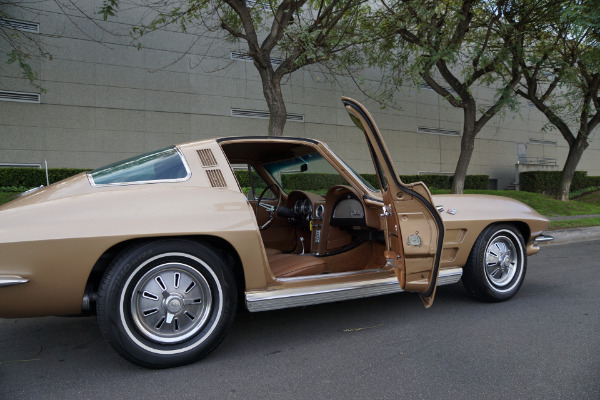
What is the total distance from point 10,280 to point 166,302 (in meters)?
0.88

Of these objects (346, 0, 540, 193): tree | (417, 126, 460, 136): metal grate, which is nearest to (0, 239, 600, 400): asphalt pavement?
(346, 0, 540, 193): tree

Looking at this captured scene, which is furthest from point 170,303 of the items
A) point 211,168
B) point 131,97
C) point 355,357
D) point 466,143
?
point 466,143

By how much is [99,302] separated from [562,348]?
3.17 meters

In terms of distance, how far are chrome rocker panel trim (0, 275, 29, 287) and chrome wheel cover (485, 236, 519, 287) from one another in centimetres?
373

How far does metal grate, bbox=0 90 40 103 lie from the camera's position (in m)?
11.6

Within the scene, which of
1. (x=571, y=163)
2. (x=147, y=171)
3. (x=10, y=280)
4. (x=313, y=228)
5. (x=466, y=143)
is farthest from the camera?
(x=571, y=163)

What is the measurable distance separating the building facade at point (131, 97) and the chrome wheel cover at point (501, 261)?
6867mm

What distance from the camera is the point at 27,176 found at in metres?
11.0

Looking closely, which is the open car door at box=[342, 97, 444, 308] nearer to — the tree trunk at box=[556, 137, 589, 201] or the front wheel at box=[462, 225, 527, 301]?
the front wheel at box=[462, 225, 527, 301]

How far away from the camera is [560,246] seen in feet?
27.8

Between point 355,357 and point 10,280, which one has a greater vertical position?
point 10,280

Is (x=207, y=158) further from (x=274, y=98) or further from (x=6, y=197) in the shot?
(x=6, y=197)

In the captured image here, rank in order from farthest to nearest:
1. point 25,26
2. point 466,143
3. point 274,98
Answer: point 466,143 < point 25,26 < point 274,98

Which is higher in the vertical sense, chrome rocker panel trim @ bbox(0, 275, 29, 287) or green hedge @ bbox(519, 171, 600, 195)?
green hedge @ bbox(519, 171, 600, 195)
